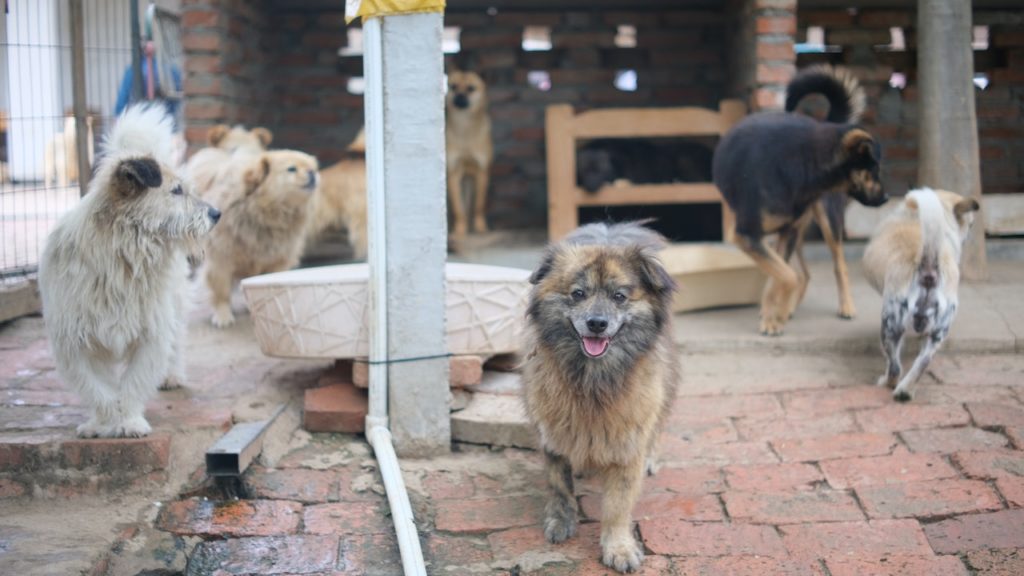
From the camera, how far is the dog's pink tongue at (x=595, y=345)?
3.36 metres

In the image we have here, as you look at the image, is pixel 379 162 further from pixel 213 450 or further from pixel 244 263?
pixel 244 263

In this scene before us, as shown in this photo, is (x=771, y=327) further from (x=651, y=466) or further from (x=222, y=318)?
(x=222, y=318)

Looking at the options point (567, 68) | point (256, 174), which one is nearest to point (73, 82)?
point (256, 174)

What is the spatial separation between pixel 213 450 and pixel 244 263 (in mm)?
2373

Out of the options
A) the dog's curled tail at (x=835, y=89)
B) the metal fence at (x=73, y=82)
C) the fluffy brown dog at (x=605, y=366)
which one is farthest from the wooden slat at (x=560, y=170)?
the fluffy brown dog at (x=605, y=366)

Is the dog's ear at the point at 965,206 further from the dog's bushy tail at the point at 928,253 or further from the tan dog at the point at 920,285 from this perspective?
the dog's bushy tail at the point at 928,253

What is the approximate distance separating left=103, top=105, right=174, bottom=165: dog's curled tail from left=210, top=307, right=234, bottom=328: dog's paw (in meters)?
1.65

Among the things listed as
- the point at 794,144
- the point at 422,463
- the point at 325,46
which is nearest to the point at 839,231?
the point at 794,144

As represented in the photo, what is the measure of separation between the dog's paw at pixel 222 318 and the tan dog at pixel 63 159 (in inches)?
50.7

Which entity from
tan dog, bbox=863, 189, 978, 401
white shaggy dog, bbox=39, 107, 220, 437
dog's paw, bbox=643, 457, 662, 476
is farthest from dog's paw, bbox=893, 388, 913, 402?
white shaggy dog, bbox=39, 107, 220, 437

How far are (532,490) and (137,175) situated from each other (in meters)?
1.96

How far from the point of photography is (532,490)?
405cm

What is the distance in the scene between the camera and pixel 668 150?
785 cm

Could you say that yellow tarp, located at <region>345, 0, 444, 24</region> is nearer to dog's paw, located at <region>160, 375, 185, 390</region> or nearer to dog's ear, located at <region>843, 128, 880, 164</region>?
dog's paw, located at <region>160, 375, 185, 390</region>
